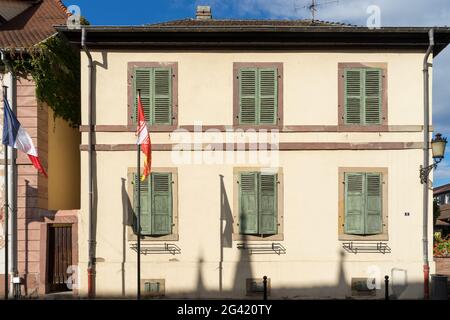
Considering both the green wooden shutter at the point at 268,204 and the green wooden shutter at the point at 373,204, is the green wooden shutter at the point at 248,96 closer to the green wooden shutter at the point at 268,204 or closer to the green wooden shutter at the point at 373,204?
the green wooden shutter at the point at 268,204

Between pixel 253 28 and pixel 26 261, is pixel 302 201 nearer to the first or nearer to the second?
pixel 253 28

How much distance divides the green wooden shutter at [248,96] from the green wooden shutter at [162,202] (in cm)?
258

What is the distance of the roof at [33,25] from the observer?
12555 millimetres

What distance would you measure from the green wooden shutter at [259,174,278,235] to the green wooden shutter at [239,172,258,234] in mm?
135

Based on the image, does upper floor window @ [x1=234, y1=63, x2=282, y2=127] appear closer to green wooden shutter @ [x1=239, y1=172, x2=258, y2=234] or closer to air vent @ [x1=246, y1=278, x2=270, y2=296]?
green wooden shutter @ [x1=239, y1=172, x2=258, y2=234]

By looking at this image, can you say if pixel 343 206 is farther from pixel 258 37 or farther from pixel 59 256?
pixel 59 256

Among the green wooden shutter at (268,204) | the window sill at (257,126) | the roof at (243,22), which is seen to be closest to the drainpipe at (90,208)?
the roof at (243,22)

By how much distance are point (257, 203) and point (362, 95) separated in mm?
4083

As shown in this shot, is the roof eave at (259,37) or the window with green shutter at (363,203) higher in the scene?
the roof eave at (259,37)

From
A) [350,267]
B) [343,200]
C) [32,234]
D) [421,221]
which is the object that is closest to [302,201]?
[343,200]

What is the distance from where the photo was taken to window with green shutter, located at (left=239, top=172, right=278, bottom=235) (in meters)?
11.9

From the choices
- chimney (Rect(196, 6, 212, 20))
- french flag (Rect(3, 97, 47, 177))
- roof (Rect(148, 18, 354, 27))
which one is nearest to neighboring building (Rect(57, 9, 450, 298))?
french flag (Rect(3, 97, 47, 177))

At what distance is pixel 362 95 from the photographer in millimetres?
12141

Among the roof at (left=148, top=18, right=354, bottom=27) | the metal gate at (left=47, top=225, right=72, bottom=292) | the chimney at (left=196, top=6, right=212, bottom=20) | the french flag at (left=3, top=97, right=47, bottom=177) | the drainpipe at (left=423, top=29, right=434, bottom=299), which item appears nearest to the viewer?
the french flag at (left=3, top=97, right=47, bottom=177)
